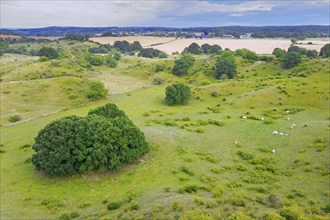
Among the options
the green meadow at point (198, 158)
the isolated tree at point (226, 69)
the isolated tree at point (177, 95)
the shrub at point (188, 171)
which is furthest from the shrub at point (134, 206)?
the isolated tree at point (226, 69)

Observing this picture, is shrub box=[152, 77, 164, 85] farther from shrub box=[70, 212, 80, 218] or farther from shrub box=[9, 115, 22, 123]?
shrub box=[70, 212, 80, 218]

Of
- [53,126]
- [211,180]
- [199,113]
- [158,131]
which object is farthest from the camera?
[199,113]

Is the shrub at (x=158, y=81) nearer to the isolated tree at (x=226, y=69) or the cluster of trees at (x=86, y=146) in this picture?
the isolated tree at (x=226, y=69)

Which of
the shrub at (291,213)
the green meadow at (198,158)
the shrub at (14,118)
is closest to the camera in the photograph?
the shrub at (291,213)

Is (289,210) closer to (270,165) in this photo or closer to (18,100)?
(270,165)

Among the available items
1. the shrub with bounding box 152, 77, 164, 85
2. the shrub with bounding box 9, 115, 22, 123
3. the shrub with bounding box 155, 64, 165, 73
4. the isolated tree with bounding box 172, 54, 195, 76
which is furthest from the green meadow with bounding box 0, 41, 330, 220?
the shrub with bounding box 155, 64, 165, 73

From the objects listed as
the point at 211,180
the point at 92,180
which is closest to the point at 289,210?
the point at 211,180
